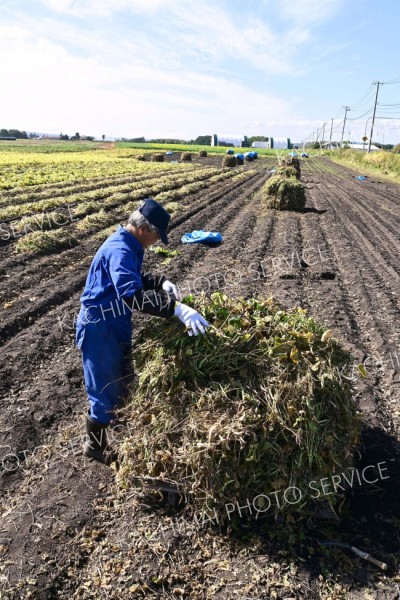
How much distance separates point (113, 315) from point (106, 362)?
0.38 meters

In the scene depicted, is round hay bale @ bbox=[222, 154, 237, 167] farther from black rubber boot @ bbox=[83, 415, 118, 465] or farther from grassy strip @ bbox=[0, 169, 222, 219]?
black rubber boot @ bbox=[83, 415, 118, 465]

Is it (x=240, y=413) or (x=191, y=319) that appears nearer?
(x=240, y=413)

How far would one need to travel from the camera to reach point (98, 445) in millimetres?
3848

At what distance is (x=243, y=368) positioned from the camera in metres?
3.24

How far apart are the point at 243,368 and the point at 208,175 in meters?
26.4

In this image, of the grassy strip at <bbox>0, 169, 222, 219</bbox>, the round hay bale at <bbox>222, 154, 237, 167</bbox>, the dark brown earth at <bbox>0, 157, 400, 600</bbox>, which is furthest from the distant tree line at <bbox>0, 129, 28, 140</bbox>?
the dark brown earth at <bbox>0, 157, 400, 600</bbox>

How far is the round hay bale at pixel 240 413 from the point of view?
10.0ft

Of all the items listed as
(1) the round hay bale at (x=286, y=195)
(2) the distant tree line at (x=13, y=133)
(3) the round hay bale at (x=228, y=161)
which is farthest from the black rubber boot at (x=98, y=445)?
(2) the distant tree line at (x=13, y=133)

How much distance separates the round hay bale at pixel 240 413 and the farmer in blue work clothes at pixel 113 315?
20 cm

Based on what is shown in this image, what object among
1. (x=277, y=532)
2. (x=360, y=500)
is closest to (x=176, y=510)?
(x=277, y=532)

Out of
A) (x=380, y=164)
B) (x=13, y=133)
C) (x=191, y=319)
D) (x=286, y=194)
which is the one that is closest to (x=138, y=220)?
(x=191, y=319)

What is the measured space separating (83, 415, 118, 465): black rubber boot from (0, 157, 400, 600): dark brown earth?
4.3 inches

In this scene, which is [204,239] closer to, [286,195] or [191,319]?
[286,195]

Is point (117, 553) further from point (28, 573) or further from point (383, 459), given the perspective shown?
point (383, 459)
